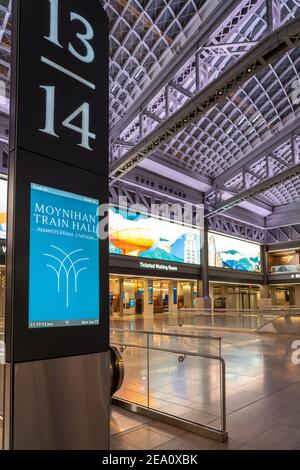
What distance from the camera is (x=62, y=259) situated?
10.2 ft

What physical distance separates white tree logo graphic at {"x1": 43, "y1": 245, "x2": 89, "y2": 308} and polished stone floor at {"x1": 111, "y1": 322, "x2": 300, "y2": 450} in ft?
7.48

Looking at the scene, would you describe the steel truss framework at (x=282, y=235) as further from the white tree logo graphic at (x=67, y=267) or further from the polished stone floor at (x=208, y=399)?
the white tree logo graphic at (x=67, y=267)

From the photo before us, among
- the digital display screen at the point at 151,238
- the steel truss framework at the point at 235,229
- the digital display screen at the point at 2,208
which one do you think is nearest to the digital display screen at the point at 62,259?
the digital display screen at the point at 2,208

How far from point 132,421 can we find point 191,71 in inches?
745

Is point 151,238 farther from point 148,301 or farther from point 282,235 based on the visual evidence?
point 282,235

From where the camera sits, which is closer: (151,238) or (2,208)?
(2,208)

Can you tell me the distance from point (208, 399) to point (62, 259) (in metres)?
4.15

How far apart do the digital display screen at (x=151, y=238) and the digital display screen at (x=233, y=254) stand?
3.08 meters

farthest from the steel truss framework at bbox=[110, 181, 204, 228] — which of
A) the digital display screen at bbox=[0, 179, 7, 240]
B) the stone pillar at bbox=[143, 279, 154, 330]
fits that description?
the digital display screen at bbox=[0, 179, 7, 240]

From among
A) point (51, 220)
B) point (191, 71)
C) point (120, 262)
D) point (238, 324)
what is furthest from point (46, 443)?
point (120, 262)

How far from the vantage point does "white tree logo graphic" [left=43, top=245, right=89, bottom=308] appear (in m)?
3.05

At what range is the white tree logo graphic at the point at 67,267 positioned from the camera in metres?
3.05

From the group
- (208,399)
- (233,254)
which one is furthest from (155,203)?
(208,399)

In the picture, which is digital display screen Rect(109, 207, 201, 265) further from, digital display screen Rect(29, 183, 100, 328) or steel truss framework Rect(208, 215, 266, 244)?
digital display screen Rect(29, 183, 100, 328)
